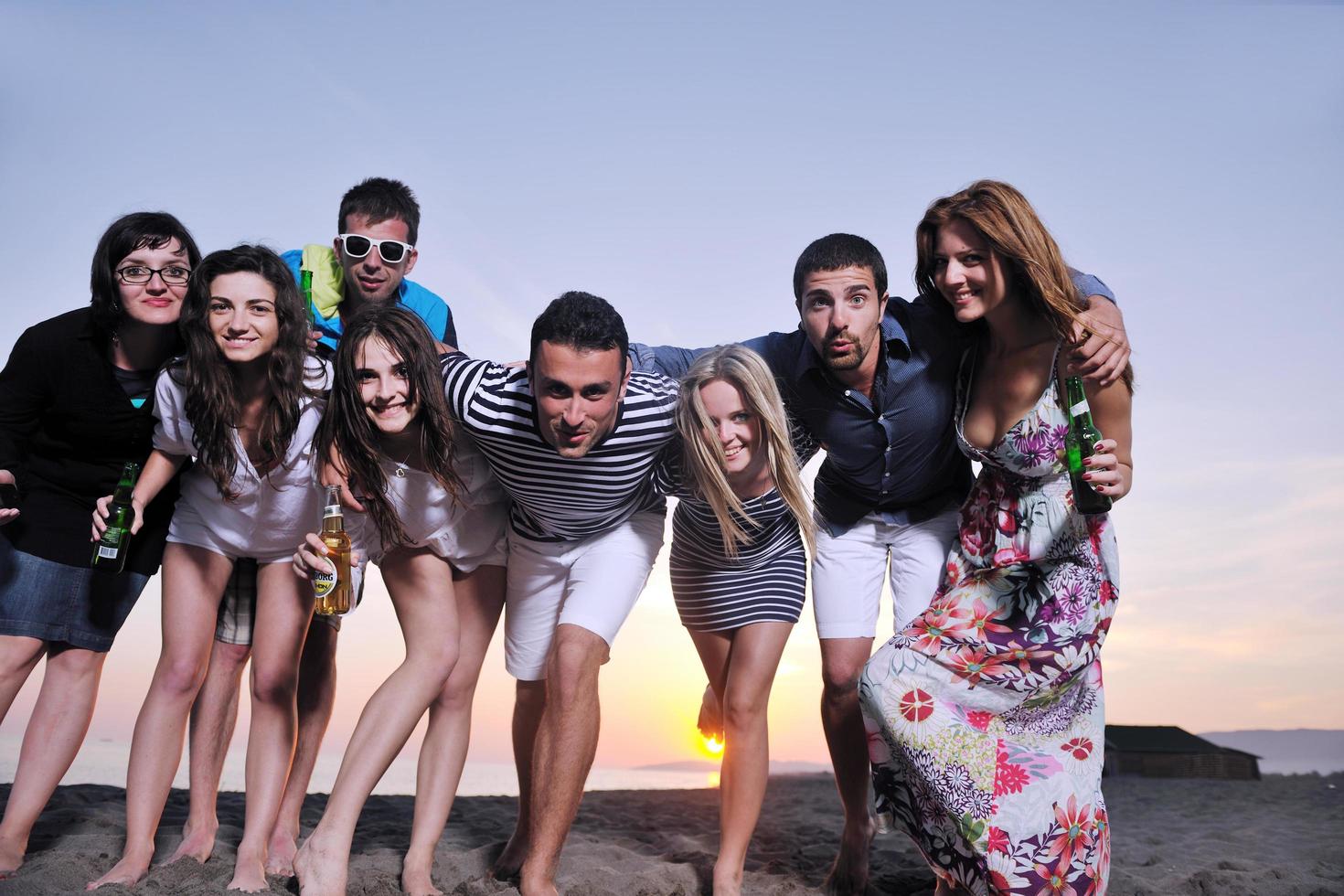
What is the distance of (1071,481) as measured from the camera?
12.2ft

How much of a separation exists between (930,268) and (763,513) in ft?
3.72

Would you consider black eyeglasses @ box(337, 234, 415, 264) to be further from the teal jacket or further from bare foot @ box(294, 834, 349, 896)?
bare foot @ box(294, 834, 349, 896)

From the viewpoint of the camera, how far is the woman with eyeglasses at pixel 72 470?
13.8 feet

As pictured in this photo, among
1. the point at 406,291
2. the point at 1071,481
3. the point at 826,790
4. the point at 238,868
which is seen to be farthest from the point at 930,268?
the point at 826,790

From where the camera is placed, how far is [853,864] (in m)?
4.56

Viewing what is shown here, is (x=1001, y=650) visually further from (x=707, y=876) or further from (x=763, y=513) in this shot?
(x=707, y=876)

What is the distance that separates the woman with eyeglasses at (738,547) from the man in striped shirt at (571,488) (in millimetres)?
179

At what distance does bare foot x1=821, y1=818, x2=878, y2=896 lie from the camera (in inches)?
179

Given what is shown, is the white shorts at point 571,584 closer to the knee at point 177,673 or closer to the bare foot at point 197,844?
the knee at point 177,673

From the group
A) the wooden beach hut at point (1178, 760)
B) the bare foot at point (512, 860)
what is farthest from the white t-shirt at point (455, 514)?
the wooden beach hut at point (1178, 760)

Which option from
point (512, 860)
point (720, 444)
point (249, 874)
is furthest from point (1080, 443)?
point (249, 874)

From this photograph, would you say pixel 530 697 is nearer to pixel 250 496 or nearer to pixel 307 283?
pixel 250 496

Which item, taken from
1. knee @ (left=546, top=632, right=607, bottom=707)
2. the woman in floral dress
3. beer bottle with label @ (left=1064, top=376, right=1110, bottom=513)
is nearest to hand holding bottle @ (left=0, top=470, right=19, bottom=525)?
knee @ (left=546, top=632, right=607, bottom=707)

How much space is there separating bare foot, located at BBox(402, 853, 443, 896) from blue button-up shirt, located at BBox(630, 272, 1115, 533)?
2106 mm
